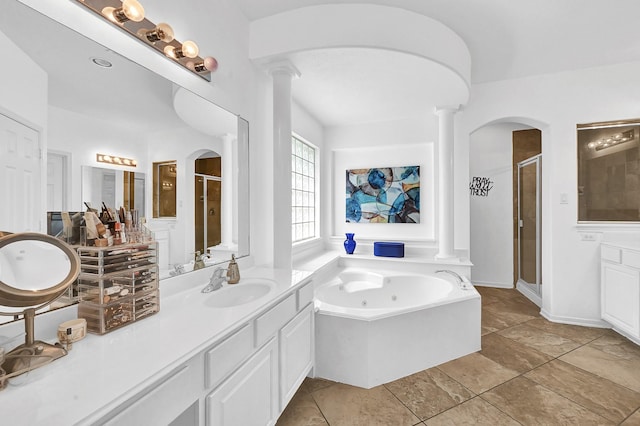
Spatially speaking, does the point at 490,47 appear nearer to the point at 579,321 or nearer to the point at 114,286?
the point at 579,321

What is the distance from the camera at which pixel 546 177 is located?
317 cm

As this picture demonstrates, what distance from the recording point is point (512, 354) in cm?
235

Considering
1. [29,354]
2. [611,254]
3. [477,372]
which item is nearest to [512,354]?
[477,372]

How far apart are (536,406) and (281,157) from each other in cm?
237

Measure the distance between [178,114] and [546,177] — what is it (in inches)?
145

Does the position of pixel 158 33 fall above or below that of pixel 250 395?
above

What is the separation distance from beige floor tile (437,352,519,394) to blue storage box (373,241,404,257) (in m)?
1.34

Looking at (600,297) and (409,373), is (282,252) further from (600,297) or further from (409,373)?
(600,297)

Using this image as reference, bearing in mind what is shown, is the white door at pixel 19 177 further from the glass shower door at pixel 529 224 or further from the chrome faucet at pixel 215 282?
the glass shower door at pixel 529 224

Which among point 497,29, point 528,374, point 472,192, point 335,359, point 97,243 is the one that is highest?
point 497,29

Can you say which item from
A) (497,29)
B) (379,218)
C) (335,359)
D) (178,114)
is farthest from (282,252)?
(497,29)

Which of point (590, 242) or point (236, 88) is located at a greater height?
point (236, 88)

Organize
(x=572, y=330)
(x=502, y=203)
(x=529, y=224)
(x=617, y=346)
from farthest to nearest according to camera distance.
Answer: (x=502, y=203)
(x=529, y=224)
(x=572, y=330)
(x=617, y=346)

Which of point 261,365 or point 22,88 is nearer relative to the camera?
point 22,88
